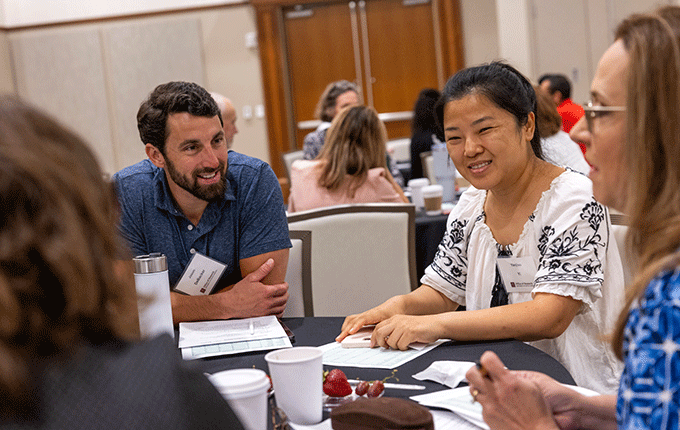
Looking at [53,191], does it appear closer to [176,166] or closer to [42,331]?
[42,331]

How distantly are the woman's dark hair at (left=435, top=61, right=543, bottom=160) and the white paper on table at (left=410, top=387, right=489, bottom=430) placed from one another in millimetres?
873

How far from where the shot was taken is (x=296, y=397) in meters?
1.08

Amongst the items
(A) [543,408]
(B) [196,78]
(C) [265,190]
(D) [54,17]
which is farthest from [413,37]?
(A) [543,408]

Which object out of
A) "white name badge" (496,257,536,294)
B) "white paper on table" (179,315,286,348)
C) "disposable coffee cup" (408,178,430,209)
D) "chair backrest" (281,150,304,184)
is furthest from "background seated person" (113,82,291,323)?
"chair backrest" (281,150,304,184)

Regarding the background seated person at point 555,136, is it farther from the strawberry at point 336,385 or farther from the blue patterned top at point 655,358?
the blue patterned top at point 655,358

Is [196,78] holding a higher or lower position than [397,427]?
higher

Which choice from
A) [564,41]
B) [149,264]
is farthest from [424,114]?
[149,264]

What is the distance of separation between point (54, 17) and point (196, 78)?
199 cm

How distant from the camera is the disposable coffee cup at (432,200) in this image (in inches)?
136

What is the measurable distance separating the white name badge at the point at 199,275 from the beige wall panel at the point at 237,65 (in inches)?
256

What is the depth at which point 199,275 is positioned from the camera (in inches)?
79.4

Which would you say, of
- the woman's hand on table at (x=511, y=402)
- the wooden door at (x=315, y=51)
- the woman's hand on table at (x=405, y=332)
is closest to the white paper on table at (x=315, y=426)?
the woman's hand on table at (x=511, y=402)

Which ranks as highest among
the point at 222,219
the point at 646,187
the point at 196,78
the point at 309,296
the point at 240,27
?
the point at 240,27

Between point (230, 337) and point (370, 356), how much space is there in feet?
1.28
